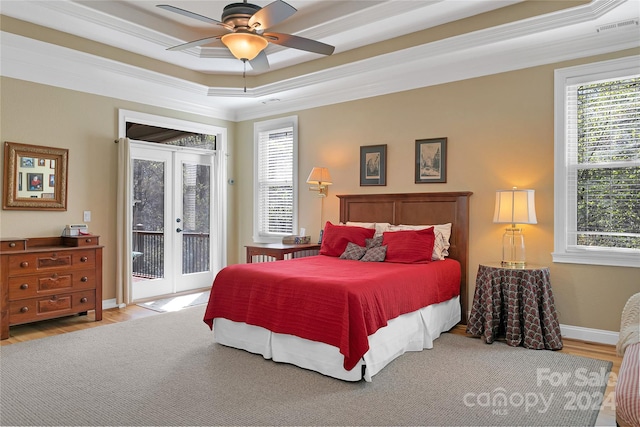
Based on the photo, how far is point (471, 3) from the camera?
12.5ft

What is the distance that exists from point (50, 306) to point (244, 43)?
10.9 feet

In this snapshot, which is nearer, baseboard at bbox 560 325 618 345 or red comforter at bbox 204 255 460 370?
red comforter at bbox 204 255 460 370

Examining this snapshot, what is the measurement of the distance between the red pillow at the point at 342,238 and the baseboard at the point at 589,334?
2.09 metres

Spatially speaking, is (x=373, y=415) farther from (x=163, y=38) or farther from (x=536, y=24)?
(x=163, y=38)

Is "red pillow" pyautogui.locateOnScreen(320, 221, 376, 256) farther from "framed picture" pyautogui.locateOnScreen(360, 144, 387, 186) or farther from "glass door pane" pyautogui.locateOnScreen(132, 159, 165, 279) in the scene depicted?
"glass door pane" pyautogui.locateOnScreen(132, 159, 165, 279)

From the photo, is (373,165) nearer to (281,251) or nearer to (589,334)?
(281,251)

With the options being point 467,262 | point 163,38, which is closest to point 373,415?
point 467,262

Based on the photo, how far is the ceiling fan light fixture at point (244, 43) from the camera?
10.2 feet

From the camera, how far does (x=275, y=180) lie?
21.3ft

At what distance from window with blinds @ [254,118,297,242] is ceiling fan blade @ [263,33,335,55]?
9.27ft

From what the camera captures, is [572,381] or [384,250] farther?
[384,250]

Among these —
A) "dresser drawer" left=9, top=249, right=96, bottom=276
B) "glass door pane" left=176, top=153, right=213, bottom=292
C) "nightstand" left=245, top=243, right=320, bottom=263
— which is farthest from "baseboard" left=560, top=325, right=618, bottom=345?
"dresser drawer" left=9, top=249, right=96, bottom=276

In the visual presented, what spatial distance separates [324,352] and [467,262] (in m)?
2.16

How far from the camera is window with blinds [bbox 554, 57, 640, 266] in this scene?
378 centimetres
